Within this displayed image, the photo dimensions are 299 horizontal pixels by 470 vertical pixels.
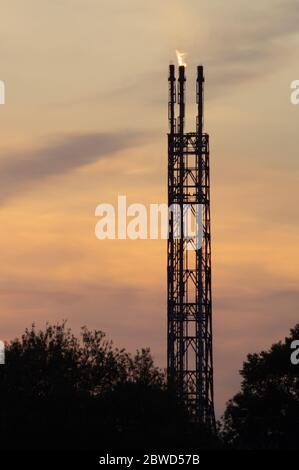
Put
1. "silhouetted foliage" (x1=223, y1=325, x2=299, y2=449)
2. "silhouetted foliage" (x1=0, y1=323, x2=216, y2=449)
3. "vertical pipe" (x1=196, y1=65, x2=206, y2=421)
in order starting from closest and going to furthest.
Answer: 1. "silhouetted foliage" (x1=0, y1=323, x2=216, y2=449)
2. "vertical pipe" (x1=196, y1=65, x2=206, y2=421)
3. "silhouetted foliage" (x1=223, y1=325, x2=299, y2=449)

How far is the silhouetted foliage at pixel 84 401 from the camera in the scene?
4173 inches

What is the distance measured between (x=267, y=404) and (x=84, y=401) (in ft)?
169

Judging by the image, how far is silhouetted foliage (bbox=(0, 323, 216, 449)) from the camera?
348 feet

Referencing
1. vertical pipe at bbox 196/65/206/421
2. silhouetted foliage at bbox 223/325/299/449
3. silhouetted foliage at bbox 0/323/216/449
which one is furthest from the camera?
silhouetted foliage at bbox 223/325/299/449

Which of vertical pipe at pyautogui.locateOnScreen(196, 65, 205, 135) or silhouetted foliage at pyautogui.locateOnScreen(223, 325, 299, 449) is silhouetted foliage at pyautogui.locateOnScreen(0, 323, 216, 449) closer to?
vertical pipe at pyautogui.locateOnScreen(196, 65, 205, 135)

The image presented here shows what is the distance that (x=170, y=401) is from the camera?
112 m

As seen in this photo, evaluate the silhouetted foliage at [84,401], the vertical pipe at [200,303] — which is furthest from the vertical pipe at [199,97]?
the silhouetted foliage at [84,401]

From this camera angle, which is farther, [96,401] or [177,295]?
[177,295]

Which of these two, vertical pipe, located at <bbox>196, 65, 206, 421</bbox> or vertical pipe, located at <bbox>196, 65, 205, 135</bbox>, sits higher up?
vertical pipe, located at <bbox>196, 65, 205, 135</bbox>

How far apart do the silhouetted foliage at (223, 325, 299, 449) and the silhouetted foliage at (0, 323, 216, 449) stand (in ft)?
128

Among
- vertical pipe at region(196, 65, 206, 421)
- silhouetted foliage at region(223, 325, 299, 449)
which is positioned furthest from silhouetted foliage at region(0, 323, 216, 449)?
silhouetted foliage at region(223, 325, 299, 449)
